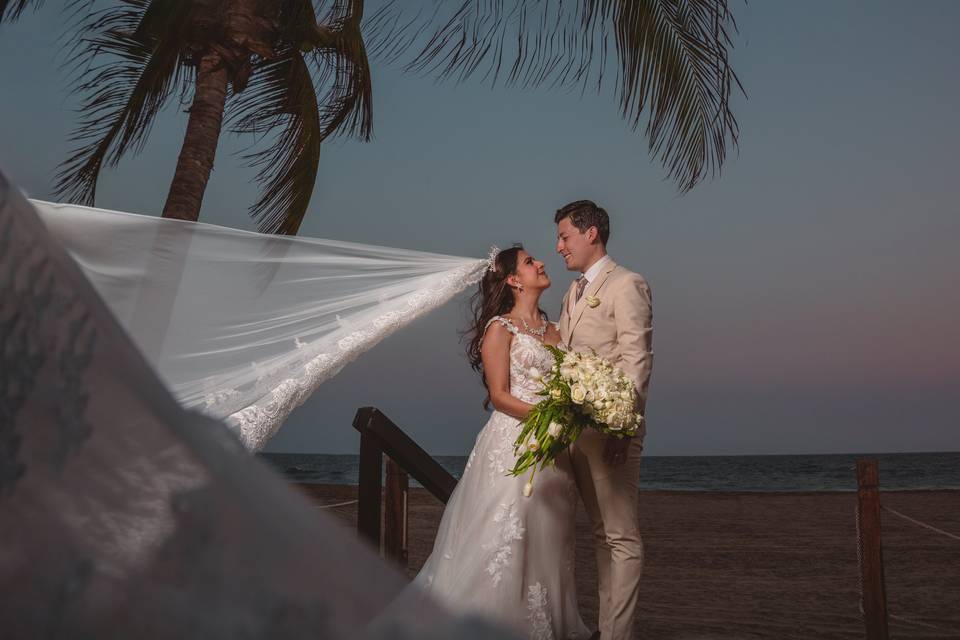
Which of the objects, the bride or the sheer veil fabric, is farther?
the bride

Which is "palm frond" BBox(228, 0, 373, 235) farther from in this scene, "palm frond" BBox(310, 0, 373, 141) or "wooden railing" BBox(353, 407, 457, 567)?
"wooden railing" BBox(353, 407, 457, 567)

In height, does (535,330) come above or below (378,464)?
above

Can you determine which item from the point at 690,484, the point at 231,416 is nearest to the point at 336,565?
the point at 231,416

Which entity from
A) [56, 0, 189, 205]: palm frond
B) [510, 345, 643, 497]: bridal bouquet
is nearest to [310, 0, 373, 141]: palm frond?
[56, 0, 189, 205]: palm frond

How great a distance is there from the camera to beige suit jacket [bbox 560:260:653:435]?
153 inches

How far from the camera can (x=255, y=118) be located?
7816 mm

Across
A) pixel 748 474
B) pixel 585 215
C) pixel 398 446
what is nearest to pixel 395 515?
pixel 398 446

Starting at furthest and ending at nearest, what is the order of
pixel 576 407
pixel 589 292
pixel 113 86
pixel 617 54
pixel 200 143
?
pixel 113 86, pixel 617 54, pixel 200 143, pixel 589 292, pixel 576 407

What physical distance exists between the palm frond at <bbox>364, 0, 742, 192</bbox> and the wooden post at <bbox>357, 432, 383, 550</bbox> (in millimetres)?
2969

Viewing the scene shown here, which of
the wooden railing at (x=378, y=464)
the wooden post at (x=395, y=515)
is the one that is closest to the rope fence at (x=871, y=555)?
the wooden railing at (x=378, y=464)

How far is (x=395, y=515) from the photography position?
16.2 feet

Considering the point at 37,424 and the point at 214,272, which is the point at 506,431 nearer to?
the point at 214,272

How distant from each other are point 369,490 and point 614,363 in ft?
4.66

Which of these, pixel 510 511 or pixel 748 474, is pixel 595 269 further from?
pixel 748 474
